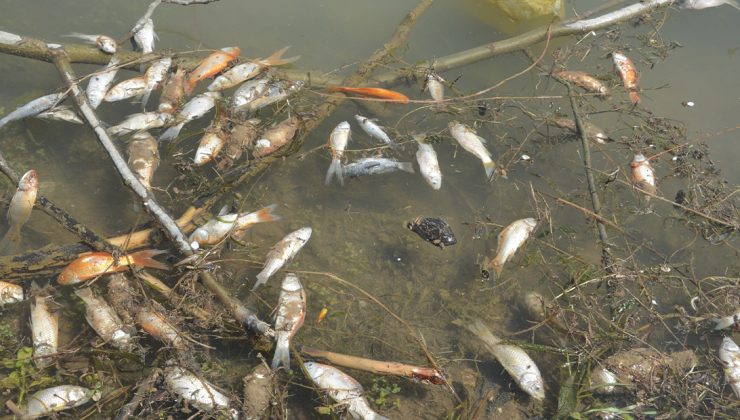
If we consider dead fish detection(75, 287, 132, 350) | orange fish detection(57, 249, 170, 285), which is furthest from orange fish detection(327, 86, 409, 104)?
dead fish detection(75, 287, 132, 350)

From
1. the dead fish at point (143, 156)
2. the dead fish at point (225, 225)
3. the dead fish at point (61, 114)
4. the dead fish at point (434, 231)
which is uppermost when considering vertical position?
the dead fish at point (61, 114)

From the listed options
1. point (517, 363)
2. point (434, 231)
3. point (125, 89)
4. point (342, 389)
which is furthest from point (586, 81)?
point (125, 89)

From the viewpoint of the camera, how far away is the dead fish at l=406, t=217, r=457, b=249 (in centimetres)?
493

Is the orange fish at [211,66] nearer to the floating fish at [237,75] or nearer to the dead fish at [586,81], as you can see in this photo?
the floating fish at [237,75]

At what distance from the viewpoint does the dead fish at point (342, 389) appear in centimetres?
380

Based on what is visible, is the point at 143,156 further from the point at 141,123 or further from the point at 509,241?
the point at 509,241

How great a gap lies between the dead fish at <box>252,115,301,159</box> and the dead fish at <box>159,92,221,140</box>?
2.02 ft

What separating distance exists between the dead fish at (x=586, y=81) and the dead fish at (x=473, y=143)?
4.81 ft

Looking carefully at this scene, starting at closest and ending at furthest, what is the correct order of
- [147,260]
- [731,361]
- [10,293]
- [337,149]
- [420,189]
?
[10,293], [147,260], [731,361], [337,149], [420,189]

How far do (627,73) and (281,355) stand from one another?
5.01 metres

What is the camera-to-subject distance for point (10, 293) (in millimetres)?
3914

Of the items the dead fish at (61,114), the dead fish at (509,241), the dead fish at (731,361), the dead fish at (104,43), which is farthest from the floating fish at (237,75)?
the dead fish at (731,361)

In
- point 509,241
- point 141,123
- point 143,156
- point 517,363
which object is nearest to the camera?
point 517,363

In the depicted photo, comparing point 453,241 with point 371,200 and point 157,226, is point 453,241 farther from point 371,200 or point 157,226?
point 157,226
